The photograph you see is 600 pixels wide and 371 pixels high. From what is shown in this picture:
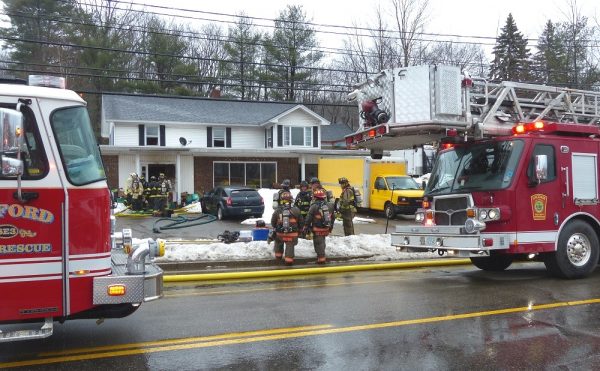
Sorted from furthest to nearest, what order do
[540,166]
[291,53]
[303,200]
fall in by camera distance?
[291,53] < [303,200] < [540,166]

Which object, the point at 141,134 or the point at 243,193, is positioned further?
the point at 141,134

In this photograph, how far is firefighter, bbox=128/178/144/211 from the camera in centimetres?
2253

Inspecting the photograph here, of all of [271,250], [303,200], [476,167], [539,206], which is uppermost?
[476,167]

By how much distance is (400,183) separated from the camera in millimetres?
22578

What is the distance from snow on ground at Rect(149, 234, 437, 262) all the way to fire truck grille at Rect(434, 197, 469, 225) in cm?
281

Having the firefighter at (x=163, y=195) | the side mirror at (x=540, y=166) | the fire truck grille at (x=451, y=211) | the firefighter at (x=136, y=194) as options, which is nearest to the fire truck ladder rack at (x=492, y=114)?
the side mirror at (x=540, y=166)

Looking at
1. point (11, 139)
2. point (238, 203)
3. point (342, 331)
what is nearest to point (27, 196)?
point (11, 139)

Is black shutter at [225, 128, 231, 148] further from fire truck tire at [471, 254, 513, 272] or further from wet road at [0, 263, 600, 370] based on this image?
wet road at [0, 263, 600, 370]

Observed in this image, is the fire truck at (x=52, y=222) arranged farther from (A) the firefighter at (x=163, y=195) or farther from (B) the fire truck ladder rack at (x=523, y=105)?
(A) the firefighter at (x=163, y=195)

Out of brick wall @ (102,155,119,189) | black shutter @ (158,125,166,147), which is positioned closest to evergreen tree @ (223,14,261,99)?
black shutter @ (158,125,166,147)

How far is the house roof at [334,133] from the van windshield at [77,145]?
41494mm

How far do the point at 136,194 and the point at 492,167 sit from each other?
1682 cm

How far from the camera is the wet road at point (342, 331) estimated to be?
487 cm

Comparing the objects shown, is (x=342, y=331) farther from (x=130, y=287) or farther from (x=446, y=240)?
(x=446, y=240)
